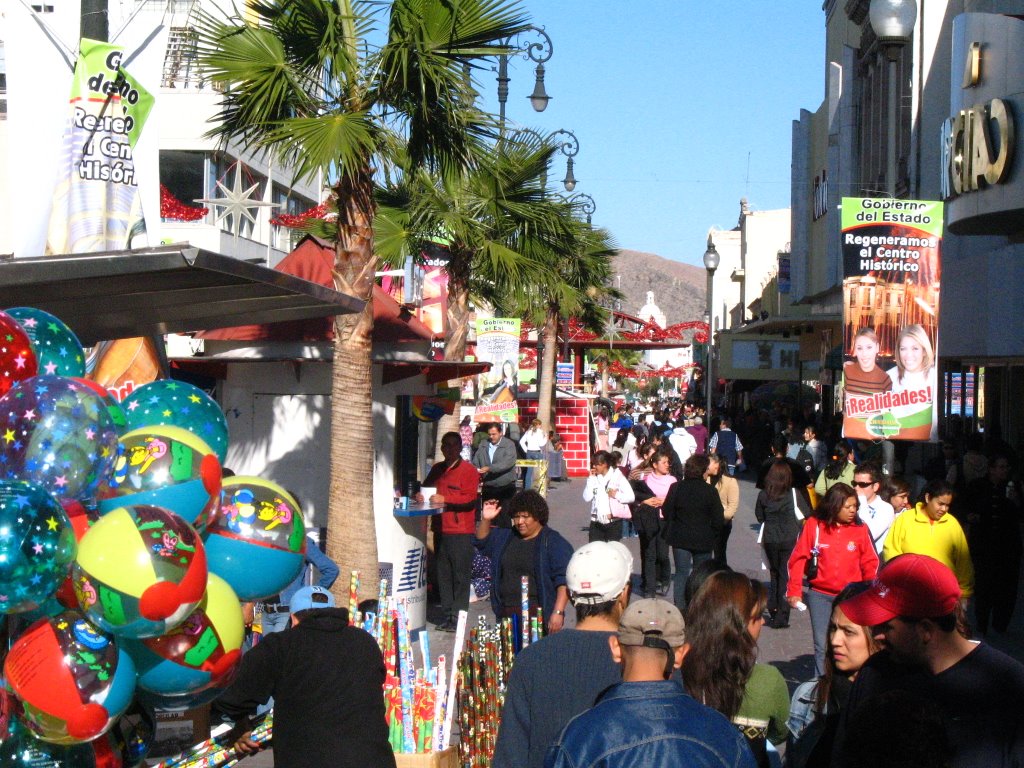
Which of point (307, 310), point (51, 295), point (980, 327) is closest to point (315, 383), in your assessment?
point (307, 310)

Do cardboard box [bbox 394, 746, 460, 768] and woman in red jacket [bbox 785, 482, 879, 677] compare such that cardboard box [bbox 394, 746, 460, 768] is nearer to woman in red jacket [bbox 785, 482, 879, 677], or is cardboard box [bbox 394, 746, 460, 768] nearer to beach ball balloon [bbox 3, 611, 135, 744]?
beach ball balloon [bbox 3, 611, 135, 744]

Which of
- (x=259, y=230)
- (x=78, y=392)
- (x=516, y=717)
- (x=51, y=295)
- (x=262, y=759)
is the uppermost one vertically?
(x=259, y=230)

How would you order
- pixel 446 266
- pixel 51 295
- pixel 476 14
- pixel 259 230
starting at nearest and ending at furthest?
pixel 51 295
pixel 476 14
pixel 446 266
pixel 259 230

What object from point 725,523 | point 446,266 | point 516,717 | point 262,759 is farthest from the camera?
point 446,266

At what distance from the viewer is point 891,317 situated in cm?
1294

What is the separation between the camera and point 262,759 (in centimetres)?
832

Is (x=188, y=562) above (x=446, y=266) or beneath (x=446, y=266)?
beneath

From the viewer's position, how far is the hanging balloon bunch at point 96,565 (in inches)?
177

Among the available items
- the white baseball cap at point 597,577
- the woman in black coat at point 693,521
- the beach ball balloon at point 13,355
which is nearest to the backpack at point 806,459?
the woman in black coat at point 693,521

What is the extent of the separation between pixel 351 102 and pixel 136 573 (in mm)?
6438

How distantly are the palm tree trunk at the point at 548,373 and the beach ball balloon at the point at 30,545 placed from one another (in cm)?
2962

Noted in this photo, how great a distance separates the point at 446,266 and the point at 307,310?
12428mm

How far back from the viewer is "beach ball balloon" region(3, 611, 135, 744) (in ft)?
14.9

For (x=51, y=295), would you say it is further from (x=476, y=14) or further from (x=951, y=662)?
(x=476, y=14)
